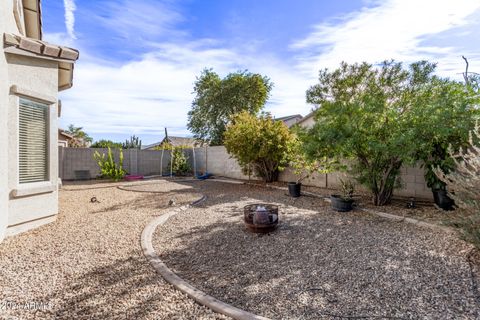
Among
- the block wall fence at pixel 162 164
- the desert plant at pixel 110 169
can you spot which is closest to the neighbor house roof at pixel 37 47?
the desert plant at pixel 110 169

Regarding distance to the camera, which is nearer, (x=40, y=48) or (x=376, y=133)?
(x=40, y=48)

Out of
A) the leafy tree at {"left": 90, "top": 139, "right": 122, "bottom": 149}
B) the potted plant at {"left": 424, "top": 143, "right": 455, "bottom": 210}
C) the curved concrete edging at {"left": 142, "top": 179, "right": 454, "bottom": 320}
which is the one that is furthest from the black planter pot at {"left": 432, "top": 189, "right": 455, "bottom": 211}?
the leafy tree at {"left": 90, "top": 139, "right": 122, "bottom": 149}

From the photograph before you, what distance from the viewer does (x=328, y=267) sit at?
3.66m

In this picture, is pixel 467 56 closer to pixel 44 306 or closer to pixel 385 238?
pixel 385 238

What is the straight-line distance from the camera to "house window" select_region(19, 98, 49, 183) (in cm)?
525

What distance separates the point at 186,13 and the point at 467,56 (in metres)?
11.1

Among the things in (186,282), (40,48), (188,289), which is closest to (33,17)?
(40,48)

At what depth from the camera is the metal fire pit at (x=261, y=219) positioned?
4988 mm

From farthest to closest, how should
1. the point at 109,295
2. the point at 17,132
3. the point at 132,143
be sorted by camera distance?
1. the point at 132,143
2. the point at 17,132
3. the point at 109,295

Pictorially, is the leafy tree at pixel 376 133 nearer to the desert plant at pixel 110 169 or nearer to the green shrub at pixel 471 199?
the green shrub at pixel 471 199

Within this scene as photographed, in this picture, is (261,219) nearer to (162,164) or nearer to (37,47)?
(37,47)

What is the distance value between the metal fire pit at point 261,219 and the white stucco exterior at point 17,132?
4.42 meters

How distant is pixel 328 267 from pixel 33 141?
621 cm

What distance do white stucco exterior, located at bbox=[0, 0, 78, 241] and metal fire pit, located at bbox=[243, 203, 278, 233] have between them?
4.42 meters
